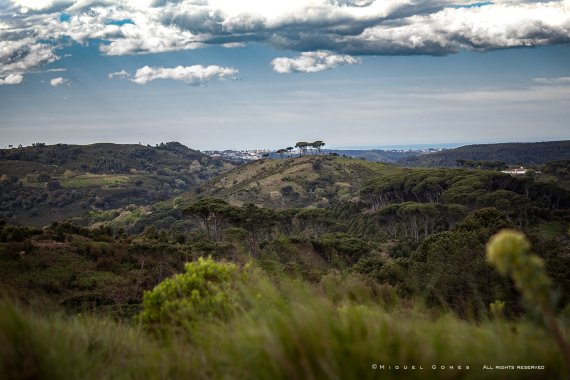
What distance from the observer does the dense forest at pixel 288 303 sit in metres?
4.06

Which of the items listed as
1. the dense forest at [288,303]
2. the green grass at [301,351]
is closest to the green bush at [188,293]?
the dense forest at [288,303]

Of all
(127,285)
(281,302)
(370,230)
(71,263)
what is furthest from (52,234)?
(370,230)

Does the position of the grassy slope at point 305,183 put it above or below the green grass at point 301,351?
below

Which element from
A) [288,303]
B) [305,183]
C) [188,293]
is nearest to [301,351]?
[288,303]

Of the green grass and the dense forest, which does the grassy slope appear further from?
the green grass

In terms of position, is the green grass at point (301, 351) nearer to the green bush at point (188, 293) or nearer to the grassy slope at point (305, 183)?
the green bush at point (188, 293)

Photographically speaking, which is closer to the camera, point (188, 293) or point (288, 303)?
point (288, 303)

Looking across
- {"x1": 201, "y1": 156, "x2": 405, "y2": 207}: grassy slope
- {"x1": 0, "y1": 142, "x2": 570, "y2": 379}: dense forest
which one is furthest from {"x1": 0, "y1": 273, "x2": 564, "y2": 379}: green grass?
{"x1": 201, "y1": 156, "x2": 405, "y2": 207}: grassy slope

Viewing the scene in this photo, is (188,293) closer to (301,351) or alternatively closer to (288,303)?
(288,303)

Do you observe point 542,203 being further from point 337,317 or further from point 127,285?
point 337,317

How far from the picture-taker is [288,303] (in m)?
5.61

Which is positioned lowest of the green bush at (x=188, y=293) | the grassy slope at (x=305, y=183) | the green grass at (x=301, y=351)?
the grassy slope at (x=305, y=183)

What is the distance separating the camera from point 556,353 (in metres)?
4.24

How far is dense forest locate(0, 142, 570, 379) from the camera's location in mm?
4059
